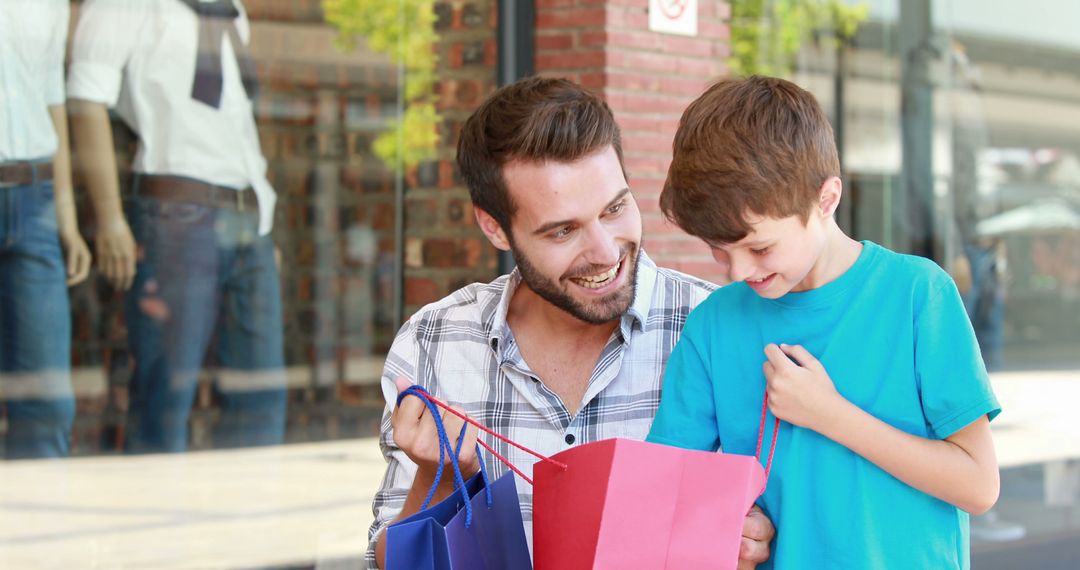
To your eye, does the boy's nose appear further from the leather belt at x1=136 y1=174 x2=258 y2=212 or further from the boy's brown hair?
the leather belt at x1=136 y1=174 x2=258 y2=212

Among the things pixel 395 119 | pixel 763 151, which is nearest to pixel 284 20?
pixel 395 119

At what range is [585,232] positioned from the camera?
233 centimetres

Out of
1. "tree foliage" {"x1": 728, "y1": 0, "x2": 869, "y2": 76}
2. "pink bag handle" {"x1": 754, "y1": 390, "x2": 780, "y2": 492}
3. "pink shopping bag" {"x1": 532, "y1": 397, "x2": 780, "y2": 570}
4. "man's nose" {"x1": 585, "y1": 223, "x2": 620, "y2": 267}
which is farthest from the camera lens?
"tree foliage" {"x1": 728, "y1": 0, "x2": 869, "y2": 76}

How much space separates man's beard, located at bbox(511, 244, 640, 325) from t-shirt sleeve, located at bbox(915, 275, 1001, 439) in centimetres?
64

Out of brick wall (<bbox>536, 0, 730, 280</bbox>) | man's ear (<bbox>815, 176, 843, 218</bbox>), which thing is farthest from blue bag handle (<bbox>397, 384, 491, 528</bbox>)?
brick wall (<bbox>536, 0, 730, 280</bbox>)

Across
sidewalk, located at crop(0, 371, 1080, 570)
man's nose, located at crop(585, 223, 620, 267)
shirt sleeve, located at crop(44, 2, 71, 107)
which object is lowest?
sidewalk, located at crop(0, 371, 1080, 570)

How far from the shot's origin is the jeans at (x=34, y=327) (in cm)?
388

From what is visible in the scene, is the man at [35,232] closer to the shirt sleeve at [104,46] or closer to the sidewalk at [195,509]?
the shirt sleeve at [104,46]

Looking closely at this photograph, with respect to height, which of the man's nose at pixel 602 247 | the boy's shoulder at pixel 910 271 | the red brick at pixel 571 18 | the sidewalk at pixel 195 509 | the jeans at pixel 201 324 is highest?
the red brick at pixel 571 18

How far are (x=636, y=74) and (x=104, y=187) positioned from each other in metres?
1.87

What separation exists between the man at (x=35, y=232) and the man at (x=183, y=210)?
0.08 metres

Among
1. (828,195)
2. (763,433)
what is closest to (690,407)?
(763,433)

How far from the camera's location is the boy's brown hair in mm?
1799

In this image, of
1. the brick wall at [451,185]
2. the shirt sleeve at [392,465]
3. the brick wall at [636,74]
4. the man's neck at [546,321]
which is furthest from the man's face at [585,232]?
the brick wall at [451,185]
